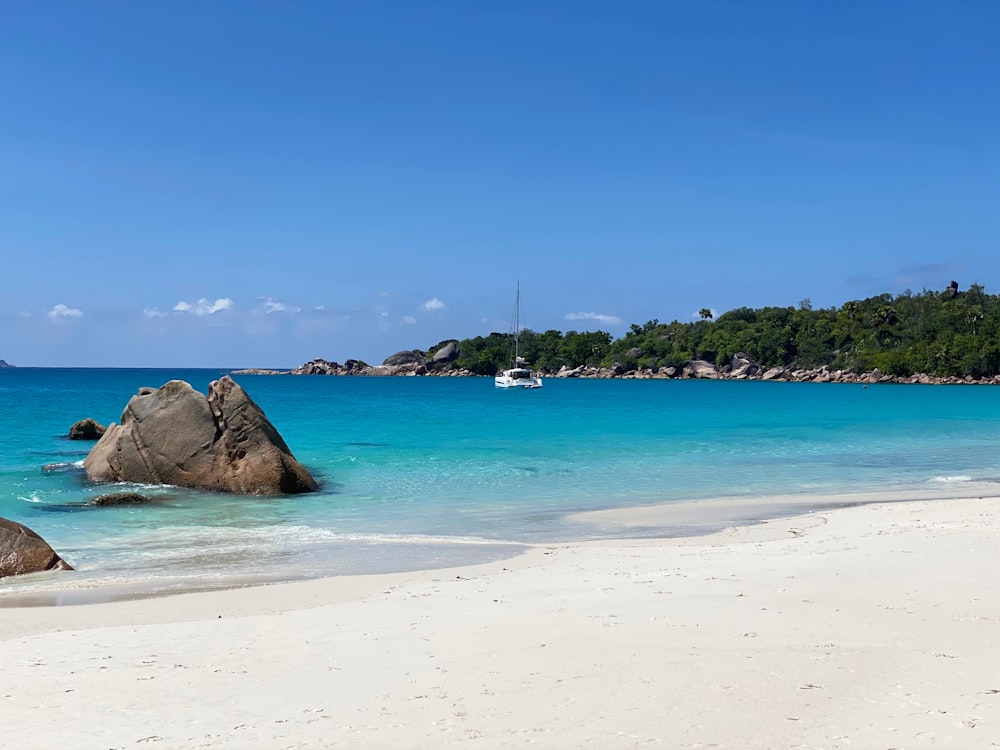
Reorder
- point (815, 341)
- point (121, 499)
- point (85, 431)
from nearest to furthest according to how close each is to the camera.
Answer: point (121, 499) < point (85, 431) < point (815, 341)

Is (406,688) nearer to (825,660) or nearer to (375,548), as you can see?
(825,660)

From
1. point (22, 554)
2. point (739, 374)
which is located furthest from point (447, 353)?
point (22, 554)

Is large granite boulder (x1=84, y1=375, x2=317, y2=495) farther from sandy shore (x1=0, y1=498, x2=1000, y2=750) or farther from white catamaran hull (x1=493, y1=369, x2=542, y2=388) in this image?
white catamaran hull (x1=493, y1=369, x2=542, y2=388)

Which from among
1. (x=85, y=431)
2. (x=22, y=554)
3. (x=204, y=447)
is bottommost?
(x=22, y=554)

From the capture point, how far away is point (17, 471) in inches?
903

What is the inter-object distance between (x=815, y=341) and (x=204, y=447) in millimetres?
148373

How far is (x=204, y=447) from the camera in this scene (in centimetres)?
1994

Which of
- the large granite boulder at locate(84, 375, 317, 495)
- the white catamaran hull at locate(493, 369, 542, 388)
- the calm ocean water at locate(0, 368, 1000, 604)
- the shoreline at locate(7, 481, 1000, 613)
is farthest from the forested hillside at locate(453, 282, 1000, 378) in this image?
the large granite boulder at locate(84, 375, 317, 495)

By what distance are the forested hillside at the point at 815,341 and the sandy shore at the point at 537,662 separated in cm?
13926

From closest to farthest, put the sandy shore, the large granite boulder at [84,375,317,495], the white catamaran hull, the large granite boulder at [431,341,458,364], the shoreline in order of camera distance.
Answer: the sandy shore
the shoreline
the large granite boulder at [84,375,317,495]
the white catamaran hull
the large granite boulder at [431,341,458,364]

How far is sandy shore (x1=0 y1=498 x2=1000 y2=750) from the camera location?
5.26 metres

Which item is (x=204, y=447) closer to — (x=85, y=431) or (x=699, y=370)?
(x=85, y=431)

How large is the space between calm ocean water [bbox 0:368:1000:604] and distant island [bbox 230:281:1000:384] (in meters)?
101

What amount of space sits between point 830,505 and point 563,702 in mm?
13907
